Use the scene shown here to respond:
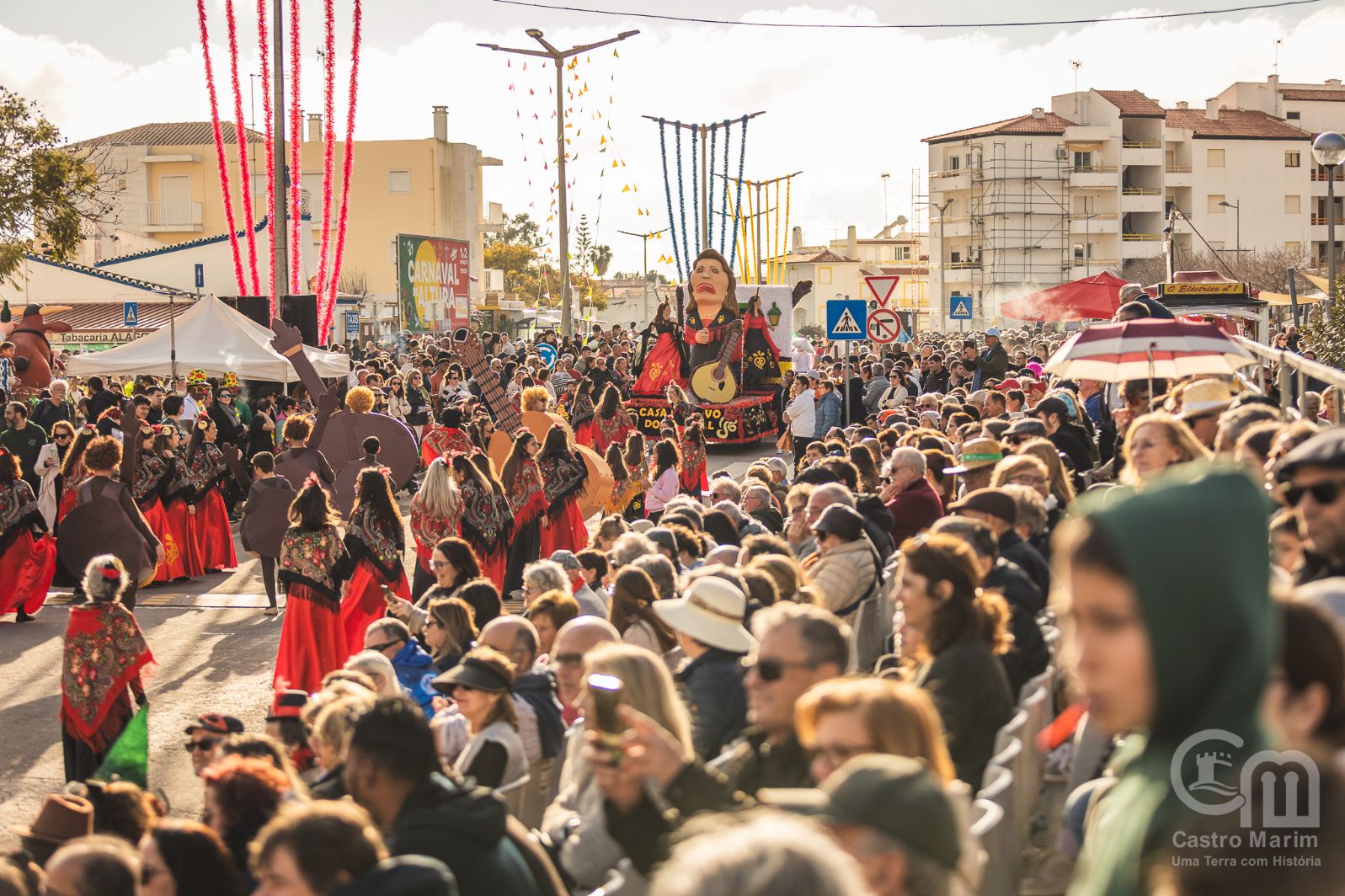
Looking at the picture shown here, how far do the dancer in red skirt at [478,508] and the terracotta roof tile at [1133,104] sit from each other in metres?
83.7

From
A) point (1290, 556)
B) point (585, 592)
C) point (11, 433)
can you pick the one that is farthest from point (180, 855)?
point (11, 433)

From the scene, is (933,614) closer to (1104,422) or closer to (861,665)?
(861,665)

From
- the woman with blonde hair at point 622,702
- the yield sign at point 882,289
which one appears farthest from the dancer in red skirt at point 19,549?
the woman with blonde hair at point 622,702

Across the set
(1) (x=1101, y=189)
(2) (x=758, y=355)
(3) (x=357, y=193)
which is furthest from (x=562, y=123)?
(1) (x=1101, y=189)

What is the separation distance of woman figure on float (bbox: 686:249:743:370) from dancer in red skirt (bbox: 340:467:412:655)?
55.1 feet

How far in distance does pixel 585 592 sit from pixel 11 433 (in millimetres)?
10425

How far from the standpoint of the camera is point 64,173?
101ft

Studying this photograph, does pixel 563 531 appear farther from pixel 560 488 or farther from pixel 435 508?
pixel 435 508

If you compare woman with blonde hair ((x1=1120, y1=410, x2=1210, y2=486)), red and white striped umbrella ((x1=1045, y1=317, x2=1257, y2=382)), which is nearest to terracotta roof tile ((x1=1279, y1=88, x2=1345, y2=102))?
Result: red and white striped umbrella ((x1=1045, y1=317, x2=1257, y2=382))

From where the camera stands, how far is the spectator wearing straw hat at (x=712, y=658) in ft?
17.7

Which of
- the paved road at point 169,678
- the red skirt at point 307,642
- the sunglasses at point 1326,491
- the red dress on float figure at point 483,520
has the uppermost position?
the sunglasses at point 1326,491

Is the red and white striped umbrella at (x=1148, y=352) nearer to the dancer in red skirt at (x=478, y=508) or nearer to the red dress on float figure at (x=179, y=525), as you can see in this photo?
the dancer in red skirt at (x=478, y=508)

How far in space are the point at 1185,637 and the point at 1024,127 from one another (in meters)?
92.2

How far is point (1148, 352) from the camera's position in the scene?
10.7m
